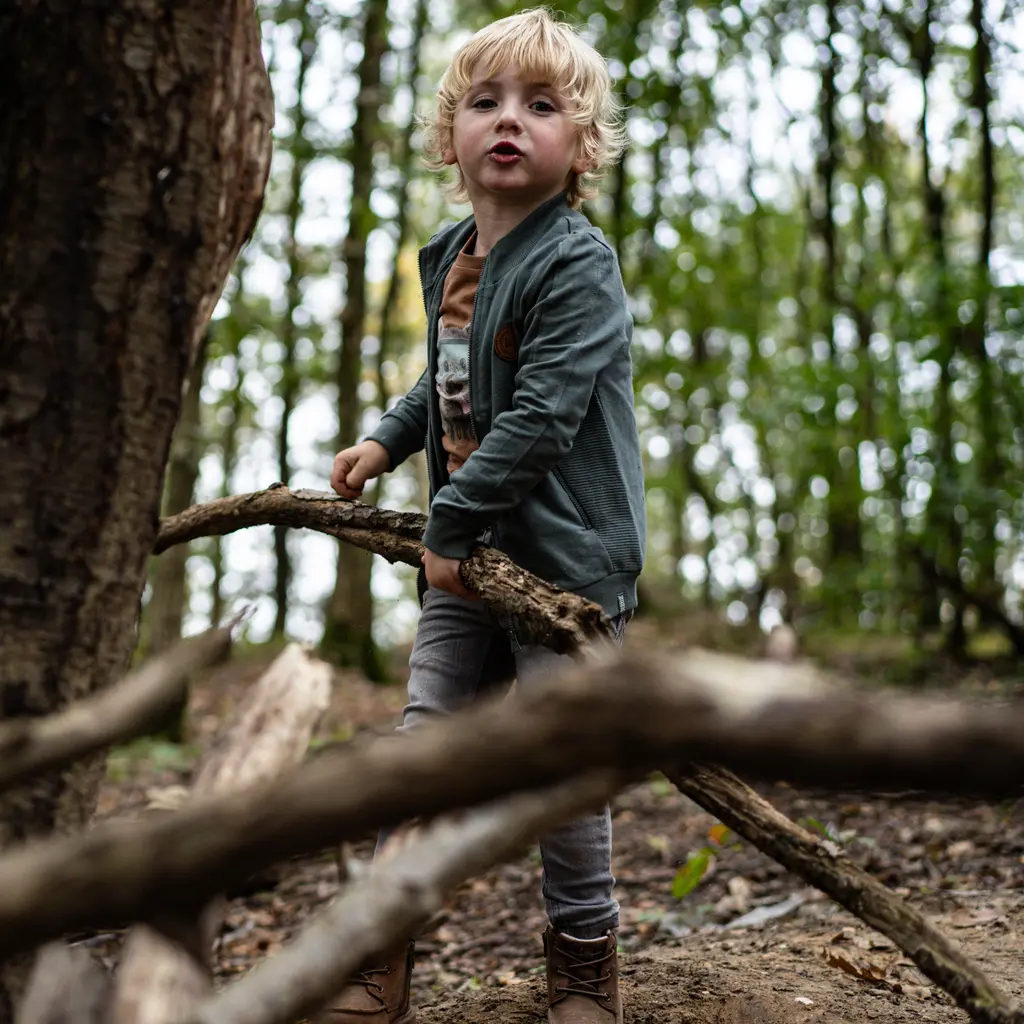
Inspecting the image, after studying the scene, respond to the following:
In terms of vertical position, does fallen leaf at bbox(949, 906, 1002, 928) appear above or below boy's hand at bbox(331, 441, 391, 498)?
below

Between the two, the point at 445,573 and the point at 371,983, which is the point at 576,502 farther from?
the point at 371,983

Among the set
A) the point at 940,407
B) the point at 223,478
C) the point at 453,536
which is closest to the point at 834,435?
the point at 940,407

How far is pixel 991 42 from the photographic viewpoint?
25.7 feet

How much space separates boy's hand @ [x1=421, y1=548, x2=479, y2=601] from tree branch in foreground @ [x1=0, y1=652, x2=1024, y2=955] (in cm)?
120

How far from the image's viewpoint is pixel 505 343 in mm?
2498

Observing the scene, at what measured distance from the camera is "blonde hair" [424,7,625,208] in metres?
2.54

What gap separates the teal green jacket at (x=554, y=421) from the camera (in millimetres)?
2277

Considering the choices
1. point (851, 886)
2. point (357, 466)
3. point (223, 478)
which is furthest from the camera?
point (223, 478)

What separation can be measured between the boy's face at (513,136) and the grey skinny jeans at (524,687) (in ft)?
3.53

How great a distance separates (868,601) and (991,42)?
14.4ft

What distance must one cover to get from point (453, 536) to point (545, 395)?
1.24ft

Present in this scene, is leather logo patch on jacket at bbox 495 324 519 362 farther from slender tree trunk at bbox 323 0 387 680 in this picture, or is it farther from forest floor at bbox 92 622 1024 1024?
slender tree trunk at bbox 323 0 387 680

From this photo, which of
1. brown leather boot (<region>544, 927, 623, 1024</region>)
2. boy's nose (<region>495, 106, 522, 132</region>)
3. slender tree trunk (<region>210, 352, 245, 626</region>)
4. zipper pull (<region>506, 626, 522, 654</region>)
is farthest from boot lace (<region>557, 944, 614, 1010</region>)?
slender tree trunk (<region>210, 352, 245, 626</region>)

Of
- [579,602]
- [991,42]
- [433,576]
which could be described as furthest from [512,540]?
[991,42]
